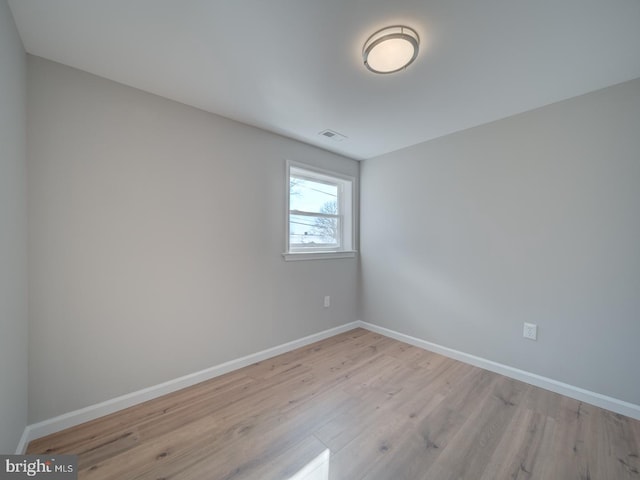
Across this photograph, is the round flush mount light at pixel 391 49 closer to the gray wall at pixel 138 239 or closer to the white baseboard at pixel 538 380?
the gray wall at pixel 138 239

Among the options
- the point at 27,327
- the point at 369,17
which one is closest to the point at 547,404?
the point at 369,17

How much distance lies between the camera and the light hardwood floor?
132 cm

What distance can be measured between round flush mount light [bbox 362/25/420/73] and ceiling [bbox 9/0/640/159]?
49 millimetres

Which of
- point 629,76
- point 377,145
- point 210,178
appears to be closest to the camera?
point 629,76

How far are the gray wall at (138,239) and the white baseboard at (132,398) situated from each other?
44mm

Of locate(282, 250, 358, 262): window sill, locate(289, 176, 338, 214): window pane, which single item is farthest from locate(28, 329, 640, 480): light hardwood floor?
locate(289, 176, 338, 214): window pane

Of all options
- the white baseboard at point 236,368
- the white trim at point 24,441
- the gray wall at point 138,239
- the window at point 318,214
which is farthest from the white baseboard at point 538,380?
the white trim at point 24,441

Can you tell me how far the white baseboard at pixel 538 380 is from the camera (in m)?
1.74

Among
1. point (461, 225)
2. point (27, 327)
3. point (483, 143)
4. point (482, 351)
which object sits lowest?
point (482, 351)

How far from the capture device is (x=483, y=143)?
2.38 m

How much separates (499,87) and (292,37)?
4.91 ft

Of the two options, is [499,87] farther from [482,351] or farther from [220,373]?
[220,373]

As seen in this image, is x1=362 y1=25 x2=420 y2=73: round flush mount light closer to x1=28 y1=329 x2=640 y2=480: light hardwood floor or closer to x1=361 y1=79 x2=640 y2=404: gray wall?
x1=361 y1=79 x2=640 y2=404: gray wall

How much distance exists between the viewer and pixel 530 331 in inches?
83.3
